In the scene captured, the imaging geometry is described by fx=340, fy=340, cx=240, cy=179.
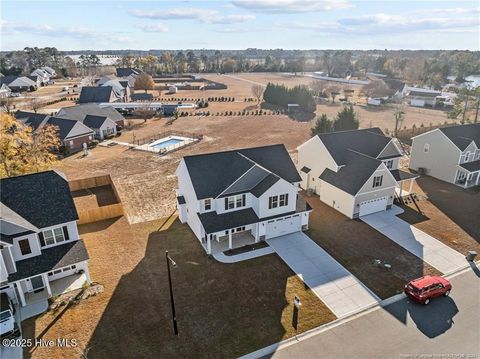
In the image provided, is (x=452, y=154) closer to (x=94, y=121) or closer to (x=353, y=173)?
(x=353, y=173)

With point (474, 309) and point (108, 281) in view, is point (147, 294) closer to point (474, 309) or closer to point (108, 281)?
point (108, 281)

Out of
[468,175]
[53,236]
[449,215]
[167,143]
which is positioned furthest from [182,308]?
[167,143]

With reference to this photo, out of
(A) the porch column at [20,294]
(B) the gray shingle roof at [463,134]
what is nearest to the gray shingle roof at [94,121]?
(A) the porch column at [20,294]

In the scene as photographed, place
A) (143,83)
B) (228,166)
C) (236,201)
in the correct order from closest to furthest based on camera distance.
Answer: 1. (236,201)
2. (228,166)
3. (143,83)

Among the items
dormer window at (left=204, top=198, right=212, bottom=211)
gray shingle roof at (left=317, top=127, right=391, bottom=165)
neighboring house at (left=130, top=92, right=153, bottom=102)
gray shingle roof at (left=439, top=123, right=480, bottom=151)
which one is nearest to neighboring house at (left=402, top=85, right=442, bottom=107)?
gray shingle roof at (left=439, top=123, right=480, bottom=151)

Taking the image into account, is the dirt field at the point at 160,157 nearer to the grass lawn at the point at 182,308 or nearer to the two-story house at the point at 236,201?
the two-story house at the point at 236,201

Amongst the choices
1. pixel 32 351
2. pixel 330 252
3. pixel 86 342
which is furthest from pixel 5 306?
pixel 330 252
